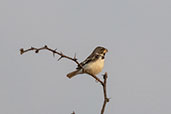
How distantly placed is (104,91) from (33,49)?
1245 mm

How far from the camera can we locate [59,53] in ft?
17.3

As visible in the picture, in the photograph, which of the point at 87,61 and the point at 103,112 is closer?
the point at 103,112

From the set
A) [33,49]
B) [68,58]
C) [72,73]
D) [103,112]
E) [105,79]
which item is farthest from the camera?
[72,73]

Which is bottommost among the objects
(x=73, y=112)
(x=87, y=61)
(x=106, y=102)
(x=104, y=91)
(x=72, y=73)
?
(x=73, y=112)

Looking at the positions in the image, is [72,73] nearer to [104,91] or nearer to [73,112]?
[104,91]

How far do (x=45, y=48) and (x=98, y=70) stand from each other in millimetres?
6995

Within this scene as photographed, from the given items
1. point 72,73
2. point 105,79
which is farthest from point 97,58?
point 105,79

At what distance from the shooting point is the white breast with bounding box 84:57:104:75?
11.7 meters

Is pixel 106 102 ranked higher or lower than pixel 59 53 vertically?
lower

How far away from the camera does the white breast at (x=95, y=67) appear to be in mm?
11742

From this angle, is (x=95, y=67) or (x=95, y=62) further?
(x=95, y=62)

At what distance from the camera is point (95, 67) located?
464 inches

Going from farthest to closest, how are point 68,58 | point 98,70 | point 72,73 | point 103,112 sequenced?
point 98,70, point 72,73, point 68,58, point 103,112

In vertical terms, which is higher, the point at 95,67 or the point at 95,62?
the point at 95,62
